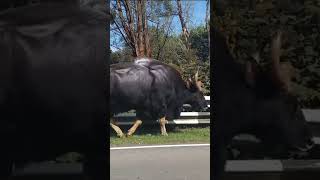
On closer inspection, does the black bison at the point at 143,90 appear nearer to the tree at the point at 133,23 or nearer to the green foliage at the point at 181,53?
the green foliage at the point at 181,53

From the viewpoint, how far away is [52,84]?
4910mm

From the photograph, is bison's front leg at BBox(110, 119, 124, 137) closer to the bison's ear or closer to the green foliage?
the green foliage

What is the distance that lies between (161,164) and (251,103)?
141 inches

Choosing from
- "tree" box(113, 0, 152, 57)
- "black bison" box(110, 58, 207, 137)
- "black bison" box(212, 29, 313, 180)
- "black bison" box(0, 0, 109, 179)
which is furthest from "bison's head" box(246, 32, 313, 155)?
"black bison" box(110, 58, 207, 137)

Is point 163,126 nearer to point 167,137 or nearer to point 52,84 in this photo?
point 167,137

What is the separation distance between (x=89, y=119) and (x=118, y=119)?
8503 mm

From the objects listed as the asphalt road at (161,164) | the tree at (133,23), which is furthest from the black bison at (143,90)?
the asphalt road at (161,164)

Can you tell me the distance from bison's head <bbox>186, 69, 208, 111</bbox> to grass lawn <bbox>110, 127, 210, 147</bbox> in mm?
704

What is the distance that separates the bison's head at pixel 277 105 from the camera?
5.03 metres

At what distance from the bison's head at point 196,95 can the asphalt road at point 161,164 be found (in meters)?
3.38

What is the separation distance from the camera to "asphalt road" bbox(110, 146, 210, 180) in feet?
23.6

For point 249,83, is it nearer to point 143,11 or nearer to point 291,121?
point 291,121

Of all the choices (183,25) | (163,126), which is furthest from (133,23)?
(163,126)

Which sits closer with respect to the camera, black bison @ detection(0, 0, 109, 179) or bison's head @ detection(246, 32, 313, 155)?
black bison @ detection(0, 0, 109, 179)
